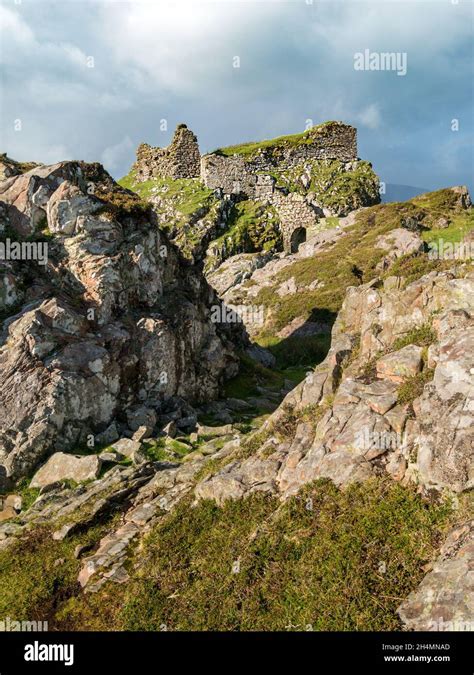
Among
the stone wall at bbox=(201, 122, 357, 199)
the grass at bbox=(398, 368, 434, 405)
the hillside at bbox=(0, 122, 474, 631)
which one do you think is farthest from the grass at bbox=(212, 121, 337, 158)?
the grass at bbox=(398, 368, 434, 405)

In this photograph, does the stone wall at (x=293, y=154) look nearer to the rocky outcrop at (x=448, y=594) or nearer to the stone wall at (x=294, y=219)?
the stone wall at (x=294, y=219)

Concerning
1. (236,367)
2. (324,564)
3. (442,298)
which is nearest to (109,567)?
(324,564)

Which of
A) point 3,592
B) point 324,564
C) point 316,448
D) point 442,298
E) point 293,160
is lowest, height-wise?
point 3,592

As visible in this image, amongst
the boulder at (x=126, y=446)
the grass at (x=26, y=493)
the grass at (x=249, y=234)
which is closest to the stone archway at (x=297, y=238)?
the grass at (x=249, y=234)

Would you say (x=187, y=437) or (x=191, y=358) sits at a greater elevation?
(x=191, y=358)

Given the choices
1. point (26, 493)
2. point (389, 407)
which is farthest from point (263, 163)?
point (389, 407)

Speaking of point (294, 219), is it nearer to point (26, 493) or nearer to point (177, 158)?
point (177, 158)

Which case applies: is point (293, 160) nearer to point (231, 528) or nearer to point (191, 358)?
point (191, 358)

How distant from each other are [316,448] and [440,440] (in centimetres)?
390

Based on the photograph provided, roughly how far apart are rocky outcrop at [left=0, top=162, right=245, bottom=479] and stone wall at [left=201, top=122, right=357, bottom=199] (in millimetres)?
55345

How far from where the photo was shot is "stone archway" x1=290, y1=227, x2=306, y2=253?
81300mm

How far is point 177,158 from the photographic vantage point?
88500 mm

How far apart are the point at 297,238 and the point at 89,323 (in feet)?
198
